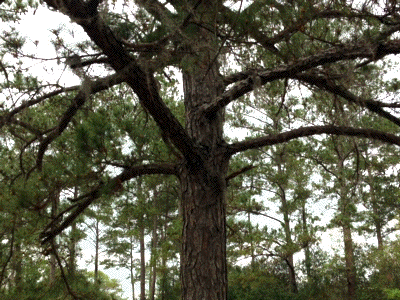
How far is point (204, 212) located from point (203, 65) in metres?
1.02

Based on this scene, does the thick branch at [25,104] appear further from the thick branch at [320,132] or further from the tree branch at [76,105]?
the thick branch at [320,132]

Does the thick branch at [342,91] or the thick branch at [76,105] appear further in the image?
the thick branch at [342,91]

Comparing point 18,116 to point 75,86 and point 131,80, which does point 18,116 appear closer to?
point 75,86

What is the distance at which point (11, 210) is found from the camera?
3260mm

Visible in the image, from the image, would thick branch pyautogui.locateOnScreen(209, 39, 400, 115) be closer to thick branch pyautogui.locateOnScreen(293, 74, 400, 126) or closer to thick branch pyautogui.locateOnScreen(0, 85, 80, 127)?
thick branch pyautogui.locateOnScreen(293, 74, 400, 126)

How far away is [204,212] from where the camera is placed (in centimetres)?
326

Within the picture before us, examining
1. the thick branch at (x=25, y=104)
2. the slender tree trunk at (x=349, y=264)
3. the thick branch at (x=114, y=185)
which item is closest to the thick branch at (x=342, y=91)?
the thick branch at (x=114, y=185)

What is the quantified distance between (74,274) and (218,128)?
201 centimetres

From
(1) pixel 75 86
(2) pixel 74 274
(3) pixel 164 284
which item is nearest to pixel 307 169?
(3) pixel 164 284

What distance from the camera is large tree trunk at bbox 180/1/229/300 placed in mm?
3129

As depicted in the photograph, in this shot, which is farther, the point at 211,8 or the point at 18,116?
the point at 18,116

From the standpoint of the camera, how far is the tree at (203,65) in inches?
98.8

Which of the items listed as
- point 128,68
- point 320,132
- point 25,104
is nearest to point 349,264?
point 320,132

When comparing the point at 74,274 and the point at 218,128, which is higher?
the point at 218,128
